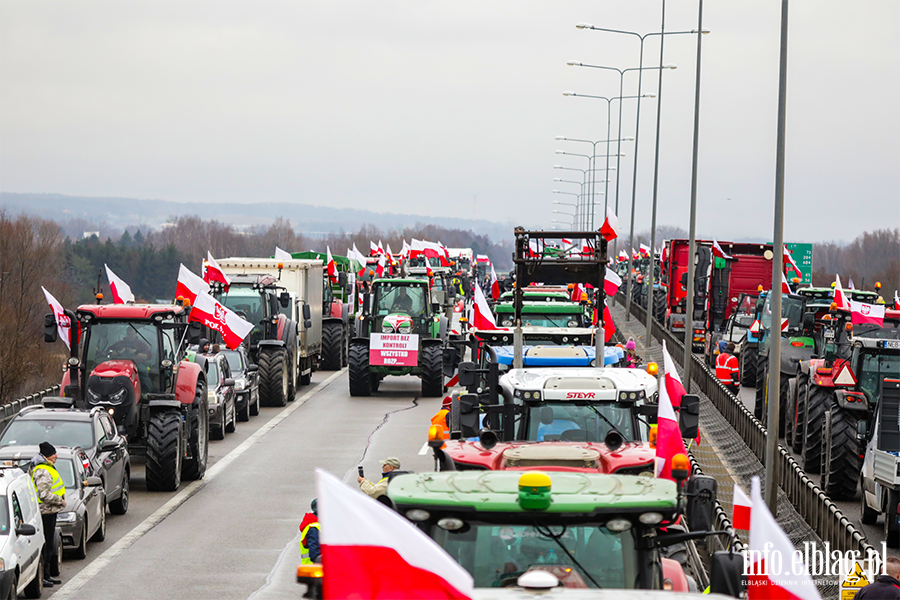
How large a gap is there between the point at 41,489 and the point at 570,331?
28.4ft

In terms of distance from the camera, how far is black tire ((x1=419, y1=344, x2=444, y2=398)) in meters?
34.6

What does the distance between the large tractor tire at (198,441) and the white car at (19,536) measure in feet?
24.0

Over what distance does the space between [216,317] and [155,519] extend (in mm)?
7964

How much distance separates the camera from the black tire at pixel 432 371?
34.6 meters

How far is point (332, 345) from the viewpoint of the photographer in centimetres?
4359

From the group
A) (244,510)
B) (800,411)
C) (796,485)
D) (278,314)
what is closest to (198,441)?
(244,510)

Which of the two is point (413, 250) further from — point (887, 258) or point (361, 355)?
point (887, 258)

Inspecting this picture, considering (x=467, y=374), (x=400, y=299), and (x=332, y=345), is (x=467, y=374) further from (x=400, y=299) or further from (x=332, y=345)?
(x=332, y=345)

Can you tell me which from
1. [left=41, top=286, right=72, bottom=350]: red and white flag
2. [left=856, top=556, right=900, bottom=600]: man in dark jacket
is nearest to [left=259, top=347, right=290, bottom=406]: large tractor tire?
[left=41, top=286, right=72, bottom=350]: red and white flag

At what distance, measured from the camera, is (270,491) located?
2131cm

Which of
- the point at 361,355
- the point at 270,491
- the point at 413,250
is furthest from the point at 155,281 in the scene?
the point at 270,491

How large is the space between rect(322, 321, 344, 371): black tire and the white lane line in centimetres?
1122

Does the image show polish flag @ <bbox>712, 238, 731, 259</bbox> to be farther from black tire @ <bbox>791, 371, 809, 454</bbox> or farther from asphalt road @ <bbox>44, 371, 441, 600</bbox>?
black tire @ <bbox>791, 371, 809, 454</bbox>

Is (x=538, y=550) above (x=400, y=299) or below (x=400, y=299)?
below
